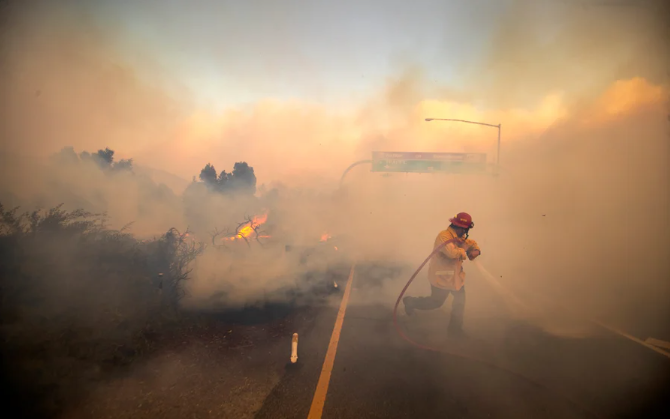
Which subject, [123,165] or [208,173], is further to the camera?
[208,173]

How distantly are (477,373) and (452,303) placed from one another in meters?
1.07

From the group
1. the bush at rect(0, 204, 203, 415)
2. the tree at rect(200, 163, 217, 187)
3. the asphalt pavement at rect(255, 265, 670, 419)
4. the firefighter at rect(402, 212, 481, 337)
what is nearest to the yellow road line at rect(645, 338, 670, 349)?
the asphalt pavement at rect(255, 265, 670, 419)

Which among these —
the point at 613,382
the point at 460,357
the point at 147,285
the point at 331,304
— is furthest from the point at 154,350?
the point at 613,382

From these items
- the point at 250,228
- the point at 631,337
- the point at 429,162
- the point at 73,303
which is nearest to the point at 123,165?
the point at 250,228

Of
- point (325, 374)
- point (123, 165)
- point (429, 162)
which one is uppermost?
point (429, 162)

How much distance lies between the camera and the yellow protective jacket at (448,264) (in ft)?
13.9

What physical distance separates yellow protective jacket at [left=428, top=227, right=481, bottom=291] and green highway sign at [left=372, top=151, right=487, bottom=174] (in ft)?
54.3

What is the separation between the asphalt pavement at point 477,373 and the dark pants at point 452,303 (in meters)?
0.22

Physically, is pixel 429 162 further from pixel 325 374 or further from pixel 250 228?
pixel 325 374

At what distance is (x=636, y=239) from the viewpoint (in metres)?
9.17

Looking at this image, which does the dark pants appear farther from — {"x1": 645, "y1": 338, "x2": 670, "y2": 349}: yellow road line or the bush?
the bush

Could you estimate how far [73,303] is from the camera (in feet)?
11.7

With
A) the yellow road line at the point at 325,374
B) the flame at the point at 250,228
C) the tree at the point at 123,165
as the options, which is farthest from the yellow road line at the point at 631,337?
the tree at the point at 123,165

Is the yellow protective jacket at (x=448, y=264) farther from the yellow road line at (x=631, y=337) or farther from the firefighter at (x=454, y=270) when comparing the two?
the yellow road line at (x=631, y=337)
